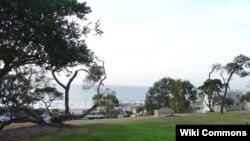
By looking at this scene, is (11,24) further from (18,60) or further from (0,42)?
(18,60)

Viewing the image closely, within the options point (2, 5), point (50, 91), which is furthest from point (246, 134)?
point (50, 91)

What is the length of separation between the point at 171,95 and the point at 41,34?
1431 inches

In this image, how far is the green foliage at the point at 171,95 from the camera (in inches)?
1969

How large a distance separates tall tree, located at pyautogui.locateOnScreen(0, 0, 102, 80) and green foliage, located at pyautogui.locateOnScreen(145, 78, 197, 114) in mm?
31951

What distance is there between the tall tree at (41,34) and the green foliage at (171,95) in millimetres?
31951

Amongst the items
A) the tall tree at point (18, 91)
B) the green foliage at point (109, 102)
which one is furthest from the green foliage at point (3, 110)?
the green foliage at point (109, 102)

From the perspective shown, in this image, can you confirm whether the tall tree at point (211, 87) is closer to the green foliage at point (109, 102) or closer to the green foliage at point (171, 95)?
the green foliage at point (171, 95)

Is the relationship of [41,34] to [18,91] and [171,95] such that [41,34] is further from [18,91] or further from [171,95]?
[171,95]

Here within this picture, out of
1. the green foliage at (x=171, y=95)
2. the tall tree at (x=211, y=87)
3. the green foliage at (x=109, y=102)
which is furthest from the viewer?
the green foliage at (x=171, y=95)

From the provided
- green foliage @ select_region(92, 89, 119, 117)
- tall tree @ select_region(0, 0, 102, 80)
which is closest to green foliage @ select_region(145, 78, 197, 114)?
green foliage @ select_region(92, 89, 119, 117)

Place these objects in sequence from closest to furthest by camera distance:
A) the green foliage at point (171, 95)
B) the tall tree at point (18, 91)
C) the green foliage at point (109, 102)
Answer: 1. the tall tree at point (18, 91)
2. the green foliage at point (109, 102)
3. the green foliage at point (171, 95)

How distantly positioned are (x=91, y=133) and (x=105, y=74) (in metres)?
6.77

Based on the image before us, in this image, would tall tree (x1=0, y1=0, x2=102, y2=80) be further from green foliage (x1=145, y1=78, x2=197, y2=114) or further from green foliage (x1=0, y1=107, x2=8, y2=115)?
Answer: green foliage (x1=145, y1=78, x2=197, y2=114)

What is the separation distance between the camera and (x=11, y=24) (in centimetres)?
1689
